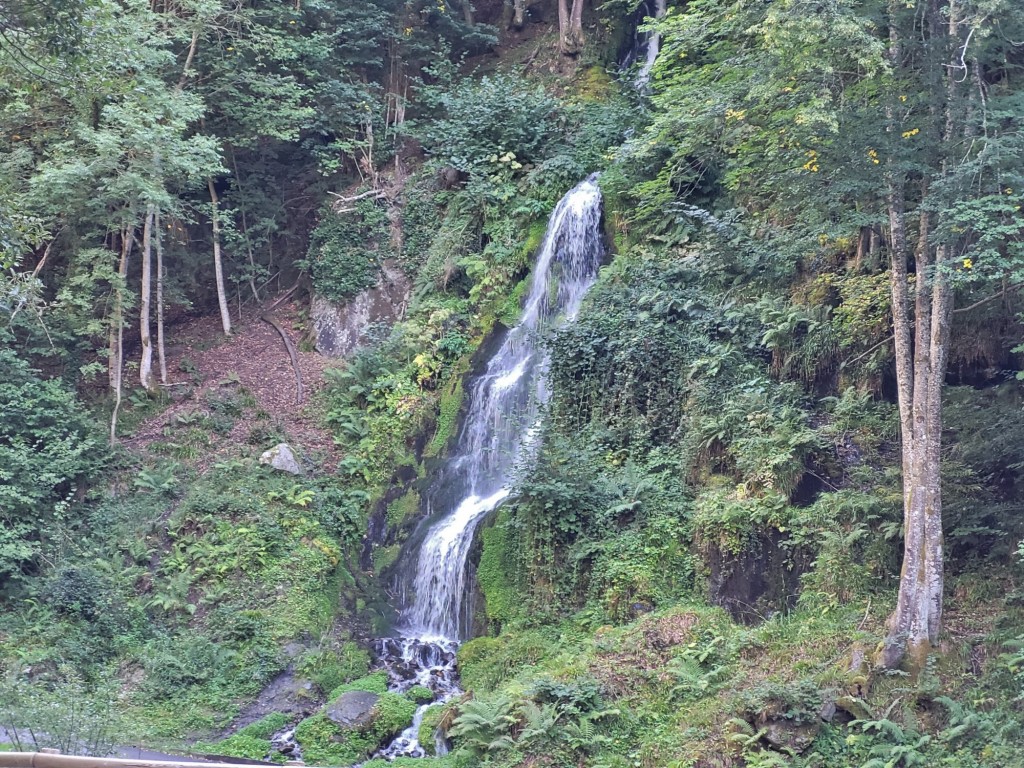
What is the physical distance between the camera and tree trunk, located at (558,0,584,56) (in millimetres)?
24969

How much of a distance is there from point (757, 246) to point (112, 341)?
13487 millimetres

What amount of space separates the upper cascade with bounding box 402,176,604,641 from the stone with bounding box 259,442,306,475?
3.08m

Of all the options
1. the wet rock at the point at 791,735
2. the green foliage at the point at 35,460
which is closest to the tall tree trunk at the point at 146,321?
the green foliage at the point at 35,460

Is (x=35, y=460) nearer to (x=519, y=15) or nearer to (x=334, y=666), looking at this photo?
(x=334, y=666)

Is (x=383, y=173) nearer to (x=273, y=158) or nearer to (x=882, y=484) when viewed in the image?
(x=273, y=158)

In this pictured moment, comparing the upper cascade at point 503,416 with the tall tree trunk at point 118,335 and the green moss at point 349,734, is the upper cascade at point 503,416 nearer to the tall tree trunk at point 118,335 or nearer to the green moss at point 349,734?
the green moss at point 349,734

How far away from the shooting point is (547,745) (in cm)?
1077

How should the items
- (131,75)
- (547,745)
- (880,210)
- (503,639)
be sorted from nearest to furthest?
(547,745)
(880,210)
(503,639)
(131,75)

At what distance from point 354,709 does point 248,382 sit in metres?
9.91

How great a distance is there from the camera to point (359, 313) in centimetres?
2208

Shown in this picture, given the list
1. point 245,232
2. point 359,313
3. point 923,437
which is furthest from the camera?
point 245,232

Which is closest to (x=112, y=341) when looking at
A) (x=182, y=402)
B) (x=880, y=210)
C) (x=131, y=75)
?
(x=182, y=402)

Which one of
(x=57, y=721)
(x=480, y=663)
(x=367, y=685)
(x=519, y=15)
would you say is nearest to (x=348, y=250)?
(x=519, y=15)

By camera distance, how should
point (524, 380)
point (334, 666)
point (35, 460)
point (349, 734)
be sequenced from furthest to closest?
point (524, 380), point (35, 460), point (334, 666), point (349, 734)
